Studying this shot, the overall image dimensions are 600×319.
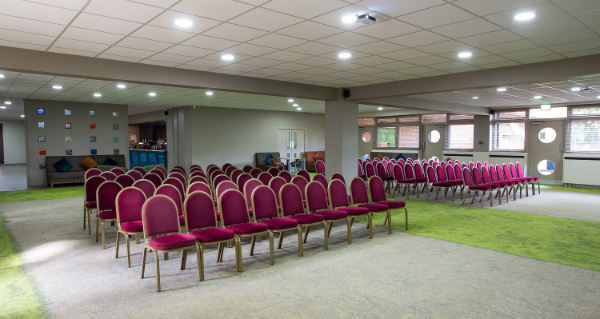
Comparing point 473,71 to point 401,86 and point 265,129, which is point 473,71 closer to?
point 401,86

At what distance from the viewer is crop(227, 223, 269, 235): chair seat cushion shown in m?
4.72

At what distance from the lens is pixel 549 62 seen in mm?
6879

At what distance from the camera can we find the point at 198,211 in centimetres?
484

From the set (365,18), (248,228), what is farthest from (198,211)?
(365,18)

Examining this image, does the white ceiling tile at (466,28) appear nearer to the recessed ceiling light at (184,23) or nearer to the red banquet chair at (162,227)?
the recessed ceiling light at (184,23)

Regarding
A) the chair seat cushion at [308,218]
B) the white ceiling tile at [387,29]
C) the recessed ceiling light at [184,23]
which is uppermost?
the recessed ceiling light at [184,23]

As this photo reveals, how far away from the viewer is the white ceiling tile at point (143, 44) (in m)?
5.42

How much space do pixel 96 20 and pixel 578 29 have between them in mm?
6012

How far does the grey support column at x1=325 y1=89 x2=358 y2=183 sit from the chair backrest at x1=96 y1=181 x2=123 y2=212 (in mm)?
5753

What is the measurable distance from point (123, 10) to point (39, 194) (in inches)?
381

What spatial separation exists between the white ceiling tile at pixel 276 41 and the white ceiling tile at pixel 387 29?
3.19ft

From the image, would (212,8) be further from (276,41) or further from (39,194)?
(39,194)

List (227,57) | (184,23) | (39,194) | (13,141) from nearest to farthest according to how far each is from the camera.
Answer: (184,23)
(227,57)
(39,194)
(13,141)

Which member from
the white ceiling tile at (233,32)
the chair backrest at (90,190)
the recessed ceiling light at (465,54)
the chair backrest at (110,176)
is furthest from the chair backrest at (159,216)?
the recessed ceiling light at (465,54)
